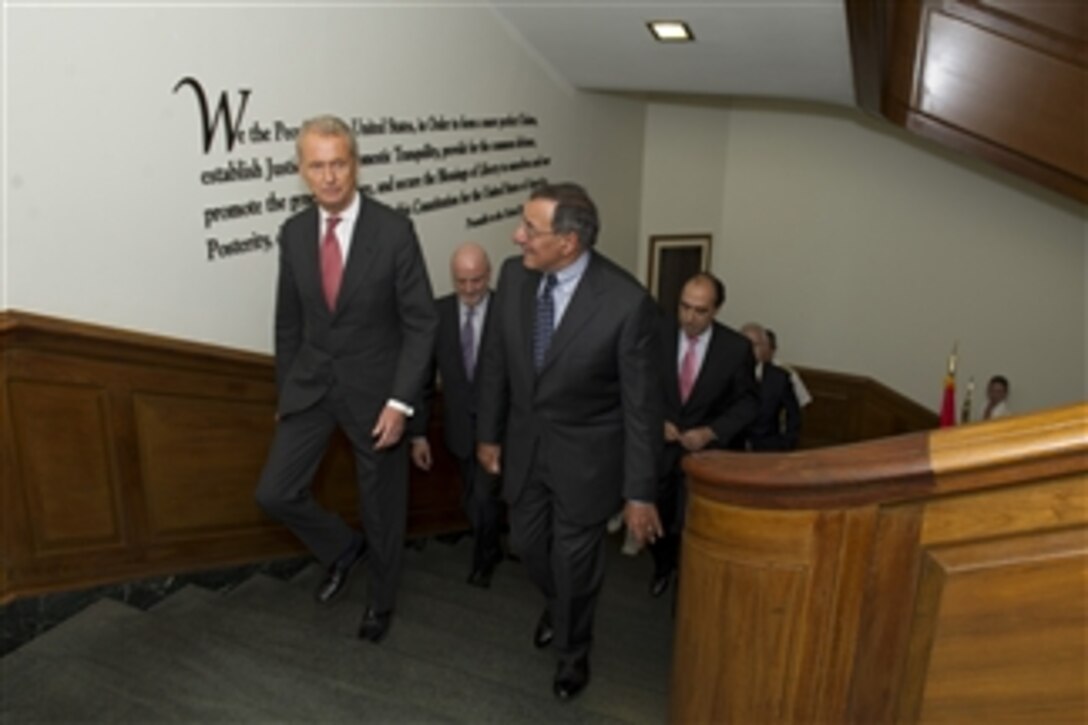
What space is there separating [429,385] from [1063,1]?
3129mm

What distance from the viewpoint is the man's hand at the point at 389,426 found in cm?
307

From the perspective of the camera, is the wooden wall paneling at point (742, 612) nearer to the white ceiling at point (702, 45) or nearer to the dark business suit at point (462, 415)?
the dark business suit at point (462, 415)

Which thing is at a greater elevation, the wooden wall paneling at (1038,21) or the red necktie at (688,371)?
the wooden wall paneling at (1038,21)

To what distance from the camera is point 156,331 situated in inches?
134

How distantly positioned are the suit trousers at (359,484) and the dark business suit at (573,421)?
38 centimetres

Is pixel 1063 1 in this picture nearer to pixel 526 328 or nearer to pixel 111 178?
pixel 526 328

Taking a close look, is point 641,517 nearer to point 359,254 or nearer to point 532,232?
point 532,232

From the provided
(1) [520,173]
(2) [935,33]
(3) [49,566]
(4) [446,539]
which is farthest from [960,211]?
(3) [49,566]

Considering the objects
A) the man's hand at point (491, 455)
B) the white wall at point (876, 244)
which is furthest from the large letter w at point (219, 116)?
the white wall at point (876, 244)

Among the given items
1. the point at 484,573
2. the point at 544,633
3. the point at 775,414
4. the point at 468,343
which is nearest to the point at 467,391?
the point at 468,343

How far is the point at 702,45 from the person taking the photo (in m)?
5.11

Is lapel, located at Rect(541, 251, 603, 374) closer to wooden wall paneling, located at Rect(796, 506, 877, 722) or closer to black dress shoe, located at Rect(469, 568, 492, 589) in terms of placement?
wooden wall paneling, located at Rect(796, 506, 877, 722)

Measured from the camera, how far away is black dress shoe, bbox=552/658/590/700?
2992mm

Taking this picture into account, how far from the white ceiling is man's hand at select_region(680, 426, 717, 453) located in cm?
196
